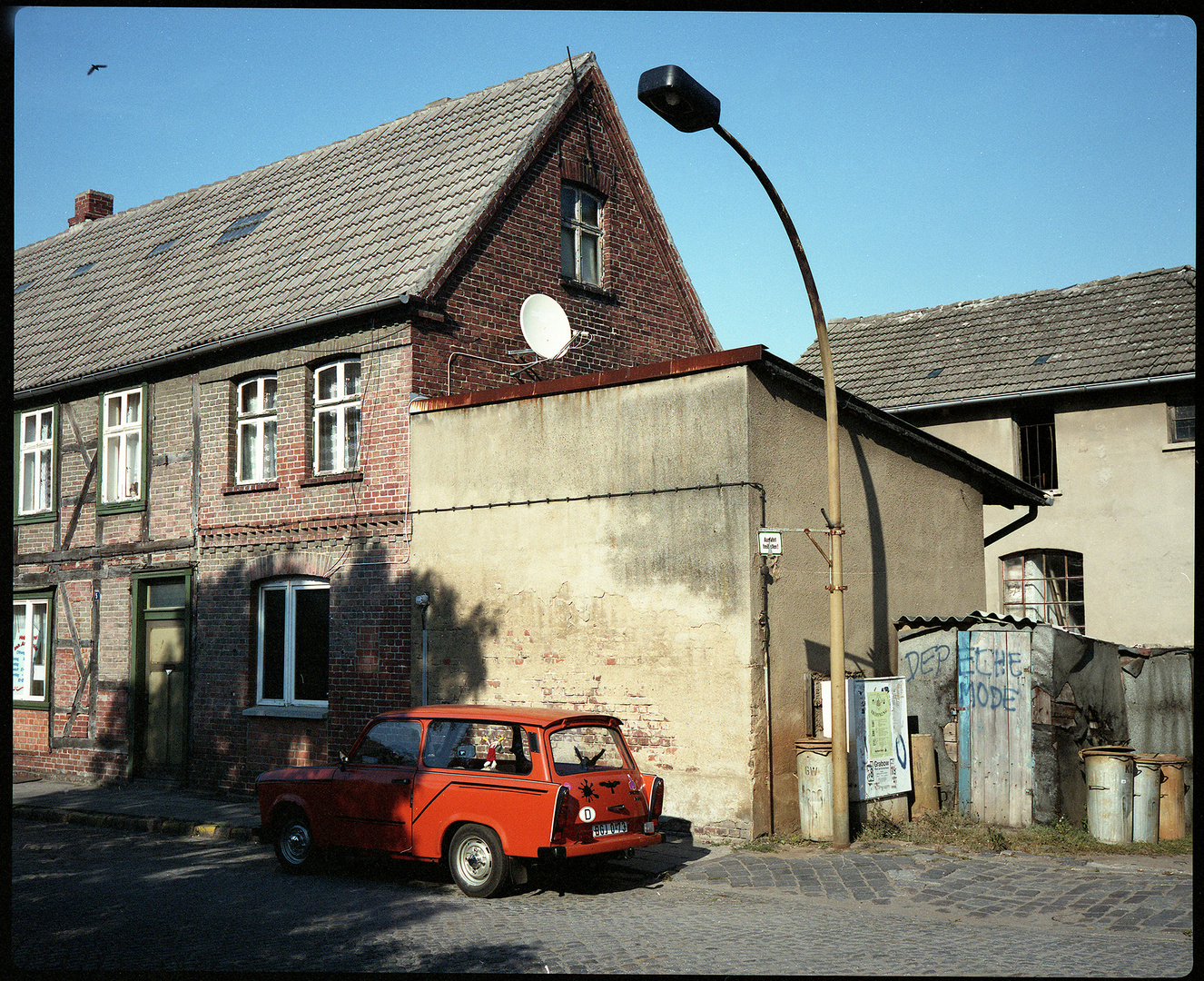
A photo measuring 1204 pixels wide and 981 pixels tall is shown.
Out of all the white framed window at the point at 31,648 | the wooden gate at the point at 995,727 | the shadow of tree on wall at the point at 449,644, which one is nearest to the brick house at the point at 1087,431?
the wooden gate at the point at 995,727

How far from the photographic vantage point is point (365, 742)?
10.8 metres

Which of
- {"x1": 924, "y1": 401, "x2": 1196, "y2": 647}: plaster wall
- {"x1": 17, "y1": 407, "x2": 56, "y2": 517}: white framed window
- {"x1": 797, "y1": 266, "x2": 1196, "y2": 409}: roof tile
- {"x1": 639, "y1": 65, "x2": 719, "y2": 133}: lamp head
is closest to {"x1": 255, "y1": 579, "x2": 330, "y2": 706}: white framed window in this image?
{"x1": 17, "y1": 407, "x2": 56, "y2": 517}: white framed window

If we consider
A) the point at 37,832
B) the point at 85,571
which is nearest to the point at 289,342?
the point at 85,571

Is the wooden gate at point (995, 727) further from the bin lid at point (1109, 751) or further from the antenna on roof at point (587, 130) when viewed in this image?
the antenna on roof at point (587, 130)

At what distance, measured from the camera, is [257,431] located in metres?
17.0

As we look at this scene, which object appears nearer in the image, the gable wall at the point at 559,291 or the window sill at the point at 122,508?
the gable wall at the point at 559,291

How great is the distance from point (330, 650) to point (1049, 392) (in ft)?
46.8

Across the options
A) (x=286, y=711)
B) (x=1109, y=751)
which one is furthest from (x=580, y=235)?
(x=1109, y=751)

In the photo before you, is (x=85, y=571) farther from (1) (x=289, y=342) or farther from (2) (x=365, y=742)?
(2) (x=365, y=742)

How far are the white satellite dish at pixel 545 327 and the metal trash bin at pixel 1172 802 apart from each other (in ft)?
28.5

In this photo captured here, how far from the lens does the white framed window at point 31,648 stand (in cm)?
1962

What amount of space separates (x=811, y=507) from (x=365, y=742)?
5.59m

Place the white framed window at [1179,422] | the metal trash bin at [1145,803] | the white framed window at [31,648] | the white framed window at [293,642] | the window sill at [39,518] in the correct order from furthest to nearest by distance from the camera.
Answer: the white framed window at [1179,422] < the white framed window at [31,648] < the window sill at [39,518] < the white framed window at [293,642] < the metal trash bin at [1145,803]

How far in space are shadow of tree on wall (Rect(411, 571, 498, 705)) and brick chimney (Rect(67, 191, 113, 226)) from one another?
17.8 metres
